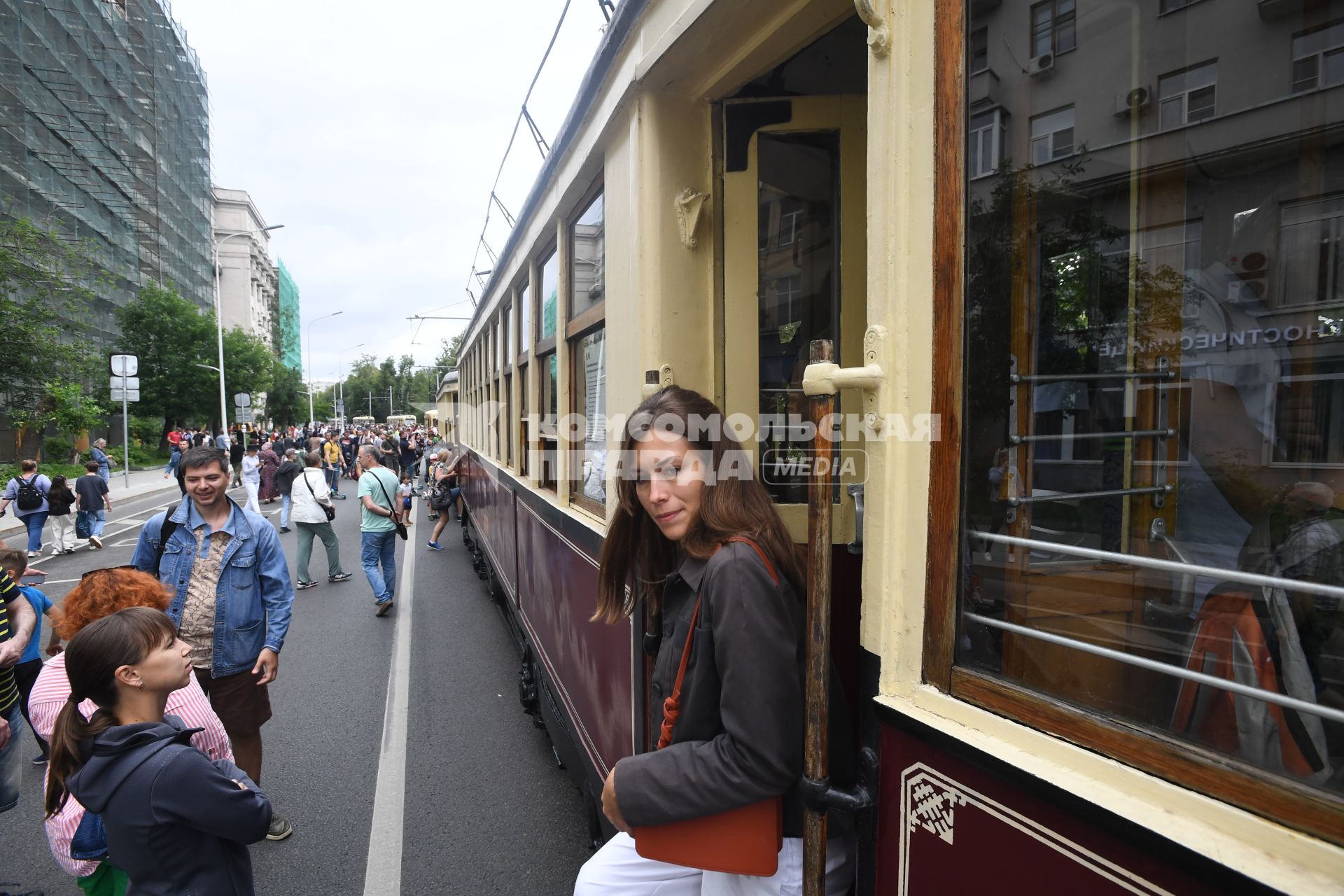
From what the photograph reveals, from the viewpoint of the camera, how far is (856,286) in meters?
2.10

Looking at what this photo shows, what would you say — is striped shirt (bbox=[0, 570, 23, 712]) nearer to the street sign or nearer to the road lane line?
the road lane line

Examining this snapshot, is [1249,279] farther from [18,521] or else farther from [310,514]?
[18,521]

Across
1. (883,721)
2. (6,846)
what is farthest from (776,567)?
(6,846)

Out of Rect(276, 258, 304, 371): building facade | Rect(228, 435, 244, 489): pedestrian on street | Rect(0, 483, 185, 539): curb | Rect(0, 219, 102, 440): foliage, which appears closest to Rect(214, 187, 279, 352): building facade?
Rect(276, 258, 304, 371): building facade

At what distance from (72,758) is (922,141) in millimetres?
2211

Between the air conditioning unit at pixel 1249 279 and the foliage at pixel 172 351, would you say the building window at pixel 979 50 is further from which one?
the foliage at pixel 172 351

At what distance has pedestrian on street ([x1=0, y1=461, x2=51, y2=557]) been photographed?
29.7 feet

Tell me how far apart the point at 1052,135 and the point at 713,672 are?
3.52 ft

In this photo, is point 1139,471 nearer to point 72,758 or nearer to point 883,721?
point 883,721

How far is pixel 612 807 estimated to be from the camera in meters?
1.31

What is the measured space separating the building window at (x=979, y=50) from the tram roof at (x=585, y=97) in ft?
3.52

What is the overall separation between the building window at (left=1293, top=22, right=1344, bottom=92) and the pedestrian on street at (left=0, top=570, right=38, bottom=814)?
12.5 feet

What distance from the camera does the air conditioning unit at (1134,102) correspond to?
1.17 metres

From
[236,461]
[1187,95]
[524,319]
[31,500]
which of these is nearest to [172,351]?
[236,461]
